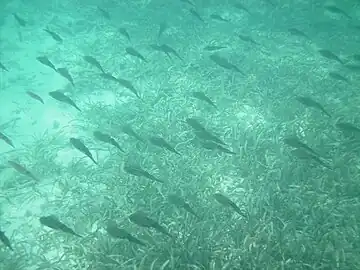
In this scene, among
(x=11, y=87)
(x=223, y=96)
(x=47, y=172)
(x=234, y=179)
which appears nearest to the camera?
(x=234, y=179)

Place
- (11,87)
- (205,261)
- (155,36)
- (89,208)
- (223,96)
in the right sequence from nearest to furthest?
(205,261)
(89,208)
(223,96)
(11,87)
(155,36)

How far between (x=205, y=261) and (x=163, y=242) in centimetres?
78

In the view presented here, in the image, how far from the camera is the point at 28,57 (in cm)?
1546

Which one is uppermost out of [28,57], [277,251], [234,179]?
[277,251]

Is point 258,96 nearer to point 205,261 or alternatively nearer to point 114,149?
point 114,149

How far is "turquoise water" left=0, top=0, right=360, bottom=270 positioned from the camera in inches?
224

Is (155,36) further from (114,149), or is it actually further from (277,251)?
(277,251)

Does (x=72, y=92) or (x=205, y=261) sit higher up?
(x=205, y=261)

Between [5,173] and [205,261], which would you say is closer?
[205,261]

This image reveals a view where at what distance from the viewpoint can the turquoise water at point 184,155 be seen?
18.7 ft

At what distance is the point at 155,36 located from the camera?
1506cm

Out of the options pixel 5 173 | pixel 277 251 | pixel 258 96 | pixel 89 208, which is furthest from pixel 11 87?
pixel 277 251

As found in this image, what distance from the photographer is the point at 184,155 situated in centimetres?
813

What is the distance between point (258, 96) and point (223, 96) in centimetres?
112
